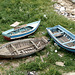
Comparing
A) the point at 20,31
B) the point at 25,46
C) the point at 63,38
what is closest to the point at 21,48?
the point at 25,46

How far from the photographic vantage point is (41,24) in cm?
1250

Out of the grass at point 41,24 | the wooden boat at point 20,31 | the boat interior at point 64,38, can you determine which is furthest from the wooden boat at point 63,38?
the wooden boat at point 20,31

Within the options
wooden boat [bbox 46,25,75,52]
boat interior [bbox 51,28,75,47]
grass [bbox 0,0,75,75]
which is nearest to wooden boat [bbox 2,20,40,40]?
grass [bbox 0,0,75,75]

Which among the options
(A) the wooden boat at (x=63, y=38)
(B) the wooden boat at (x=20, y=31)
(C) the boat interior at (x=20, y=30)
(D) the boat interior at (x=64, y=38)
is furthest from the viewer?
(C) the boat interior at (x=20, y=30)

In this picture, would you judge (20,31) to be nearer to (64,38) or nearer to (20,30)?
(20,30)

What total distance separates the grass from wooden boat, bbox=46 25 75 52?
426 mm

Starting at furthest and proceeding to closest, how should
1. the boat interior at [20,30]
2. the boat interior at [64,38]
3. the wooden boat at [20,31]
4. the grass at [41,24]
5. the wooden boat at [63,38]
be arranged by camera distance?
the boat interior at [20,30]
the wooden boat at [20,31]
the boat interior at [64,38]
the wooden boat at [63,38]
the grass at [41,24]

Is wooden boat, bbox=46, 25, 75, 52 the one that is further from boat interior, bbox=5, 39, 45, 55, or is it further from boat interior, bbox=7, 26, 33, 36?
boat interior, bbox=7, 26, 33, 36

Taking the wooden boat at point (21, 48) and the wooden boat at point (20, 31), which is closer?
the wooden boat at point (21, 48)

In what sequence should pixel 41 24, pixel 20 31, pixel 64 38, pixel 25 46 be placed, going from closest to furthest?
1. pixel 25 46
2. pixel 64 38
3. pixel 20 31
4. pixel 41 24

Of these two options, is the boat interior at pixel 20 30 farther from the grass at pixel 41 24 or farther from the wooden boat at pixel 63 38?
the wooden boat at pixel 63 38

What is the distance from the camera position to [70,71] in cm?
789

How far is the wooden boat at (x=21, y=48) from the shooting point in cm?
862

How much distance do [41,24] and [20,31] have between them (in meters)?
2.20
